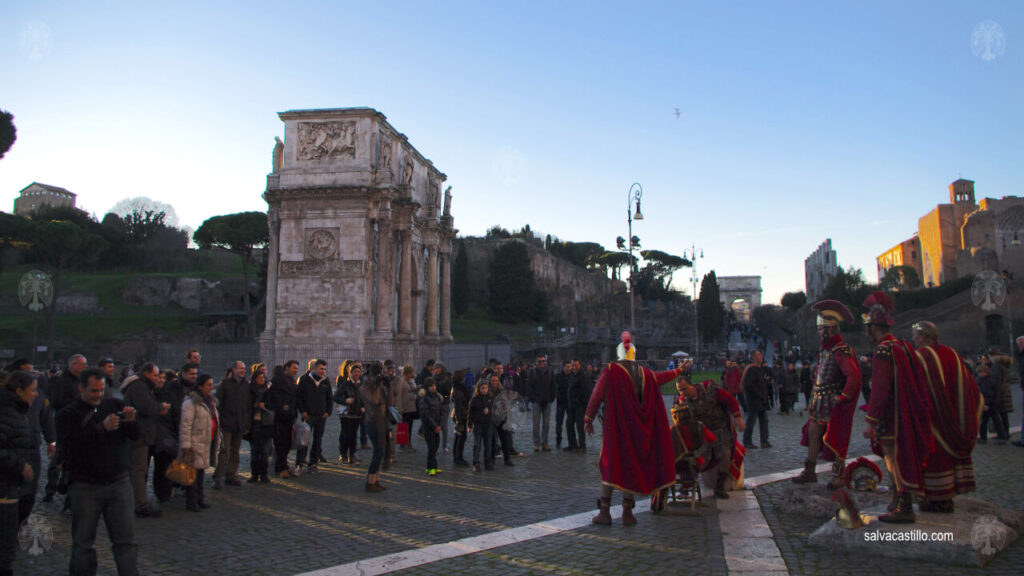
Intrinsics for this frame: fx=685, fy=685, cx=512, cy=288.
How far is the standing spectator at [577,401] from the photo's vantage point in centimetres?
1218

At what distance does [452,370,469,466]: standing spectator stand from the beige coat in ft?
12.7

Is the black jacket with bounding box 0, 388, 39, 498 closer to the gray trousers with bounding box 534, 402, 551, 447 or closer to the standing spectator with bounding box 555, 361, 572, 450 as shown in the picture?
the gray trousers with bounding box 534, 402, 551, 447

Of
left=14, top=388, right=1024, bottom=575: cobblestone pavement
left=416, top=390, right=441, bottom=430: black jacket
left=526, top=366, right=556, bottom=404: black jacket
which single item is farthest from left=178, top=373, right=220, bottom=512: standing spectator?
left=526, top=366, right=556, bottom=404: black jacket

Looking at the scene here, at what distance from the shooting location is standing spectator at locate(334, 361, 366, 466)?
10164mm

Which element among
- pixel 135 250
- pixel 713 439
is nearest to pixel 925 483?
pixel 713 439

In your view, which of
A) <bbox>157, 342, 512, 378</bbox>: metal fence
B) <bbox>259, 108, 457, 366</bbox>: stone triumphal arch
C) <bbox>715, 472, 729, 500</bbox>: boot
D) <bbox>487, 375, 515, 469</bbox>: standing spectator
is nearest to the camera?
<bbox>715, 472, 729, 500</bbox>: boot

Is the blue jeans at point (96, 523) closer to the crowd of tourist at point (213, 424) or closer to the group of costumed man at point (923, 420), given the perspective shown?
the crowd of tourist at point (213, 424)

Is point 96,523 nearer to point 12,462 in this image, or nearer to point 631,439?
point 12,462

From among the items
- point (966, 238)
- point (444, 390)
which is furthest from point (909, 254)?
point (444, 390)

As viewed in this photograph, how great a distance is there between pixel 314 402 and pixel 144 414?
373cm

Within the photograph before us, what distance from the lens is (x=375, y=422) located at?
863 cm

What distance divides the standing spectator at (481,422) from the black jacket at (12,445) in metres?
6.12

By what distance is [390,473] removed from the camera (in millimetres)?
9953

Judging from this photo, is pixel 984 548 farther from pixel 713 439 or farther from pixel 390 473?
pixel 390 473
